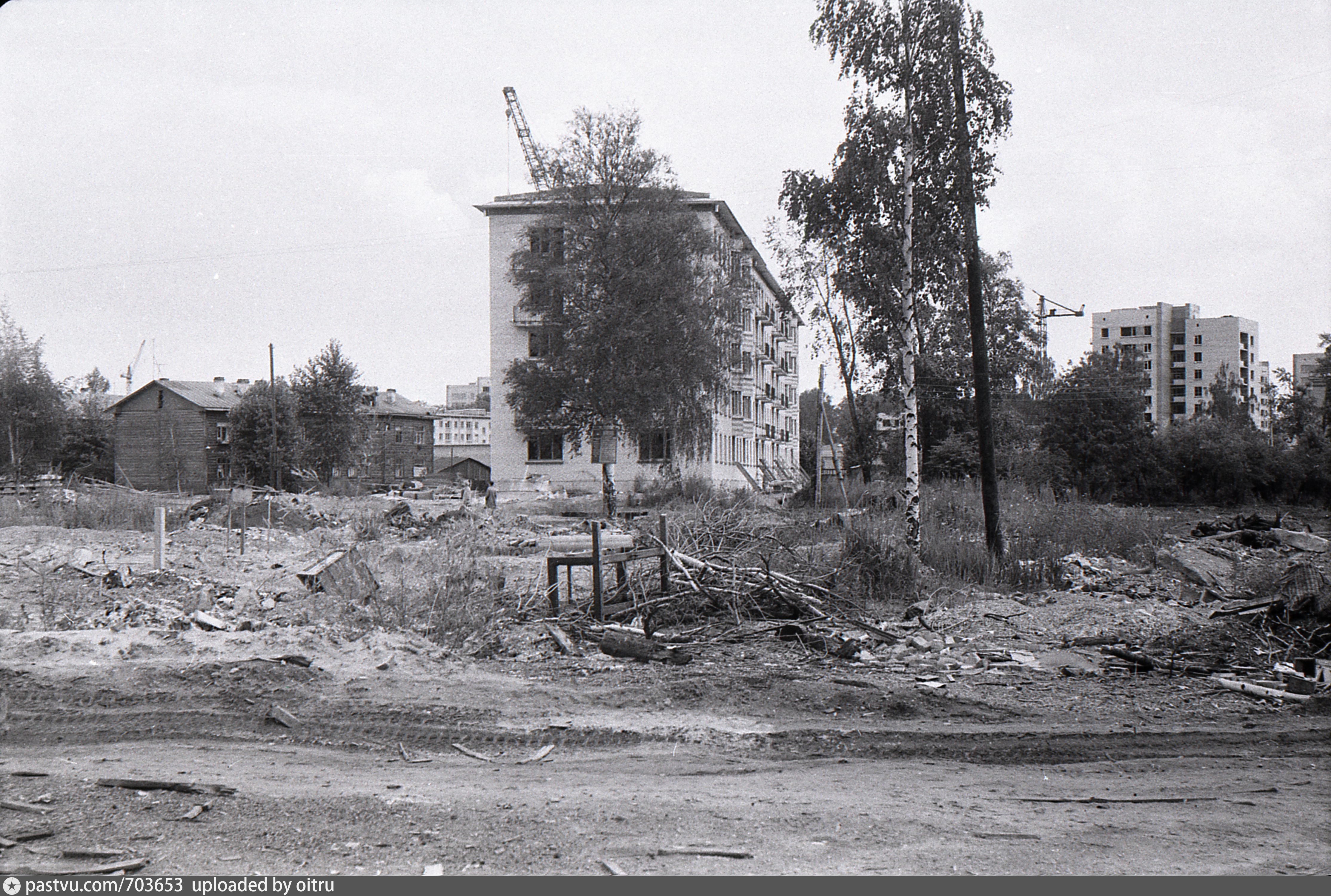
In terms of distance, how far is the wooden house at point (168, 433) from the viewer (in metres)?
65.5

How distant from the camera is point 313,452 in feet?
175

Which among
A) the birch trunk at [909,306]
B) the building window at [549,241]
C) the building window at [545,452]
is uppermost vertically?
the building window at [549,241]

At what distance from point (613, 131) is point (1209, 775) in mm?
33025

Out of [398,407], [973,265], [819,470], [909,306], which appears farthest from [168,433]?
[973,265]

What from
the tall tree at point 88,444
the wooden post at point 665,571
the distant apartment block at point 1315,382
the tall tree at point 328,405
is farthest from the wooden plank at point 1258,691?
the tall tree at point 88,444

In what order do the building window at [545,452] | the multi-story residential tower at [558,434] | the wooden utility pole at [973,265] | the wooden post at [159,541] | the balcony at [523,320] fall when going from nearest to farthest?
the wooden post at [159,541] < the wooden utility pole at [973,265] < the multi-story residential tower at [558,434] < the balcony at [523,320] < the building window at [545,452]

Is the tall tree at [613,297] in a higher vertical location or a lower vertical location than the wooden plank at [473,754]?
higher

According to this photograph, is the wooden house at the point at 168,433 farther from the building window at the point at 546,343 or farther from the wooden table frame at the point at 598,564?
the wooden table frame at the point at 598,564

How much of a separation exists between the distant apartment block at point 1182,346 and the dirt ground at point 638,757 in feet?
361

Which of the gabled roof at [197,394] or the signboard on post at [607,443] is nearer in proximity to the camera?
the signboard on post at [607,443]

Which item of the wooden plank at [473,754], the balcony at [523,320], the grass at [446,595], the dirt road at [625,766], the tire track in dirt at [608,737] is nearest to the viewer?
the dirt road at [625,766]

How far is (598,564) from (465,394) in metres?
165

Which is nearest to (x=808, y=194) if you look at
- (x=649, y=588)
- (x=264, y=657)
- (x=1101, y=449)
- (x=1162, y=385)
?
(x=649, y=588)
